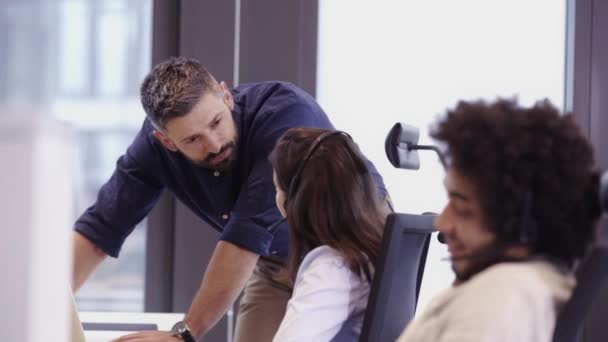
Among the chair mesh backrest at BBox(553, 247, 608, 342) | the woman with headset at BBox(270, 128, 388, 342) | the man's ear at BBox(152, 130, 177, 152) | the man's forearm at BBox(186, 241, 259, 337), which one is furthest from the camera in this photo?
the man's ear at BBox(152, 130, 177, 152)

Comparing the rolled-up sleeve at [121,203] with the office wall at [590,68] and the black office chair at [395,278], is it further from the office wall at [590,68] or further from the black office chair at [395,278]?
the office wall at [590,68]

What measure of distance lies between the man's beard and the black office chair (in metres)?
0.71

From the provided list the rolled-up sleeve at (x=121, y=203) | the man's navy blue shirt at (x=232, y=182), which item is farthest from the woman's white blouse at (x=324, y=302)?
the rolled-up sleeve at (x=121, y=203)

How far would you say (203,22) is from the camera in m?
2.73


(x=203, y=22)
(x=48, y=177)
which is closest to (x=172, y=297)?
(x=203, y=22)

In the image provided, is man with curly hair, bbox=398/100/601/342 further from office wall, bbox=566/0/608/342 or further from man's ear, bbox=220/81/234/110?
office wall, bbox=566/0/608/342

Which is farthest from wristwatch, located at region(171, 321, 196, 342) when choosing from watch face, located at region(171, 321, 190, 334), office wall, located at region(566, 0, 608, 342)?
office wall, located at region(566, 0, 608, 342)

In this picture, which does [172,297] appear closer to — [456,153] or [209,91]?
[209,91]

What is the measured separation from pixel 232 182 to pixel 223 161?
0.08 metres

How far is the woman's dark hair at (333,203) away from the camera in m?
1.60

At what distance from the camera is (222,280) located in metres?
1.95

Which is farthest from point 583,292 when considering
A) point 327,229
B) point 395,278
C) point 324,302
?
point 327,229

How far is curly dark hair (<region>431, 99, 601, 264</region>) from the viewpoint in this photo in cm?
85

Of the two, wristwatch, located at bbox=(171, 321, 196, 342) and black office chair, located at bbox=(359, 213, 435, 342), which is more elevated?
black office chair, located at bbox=(359, 213, 435, 342)
